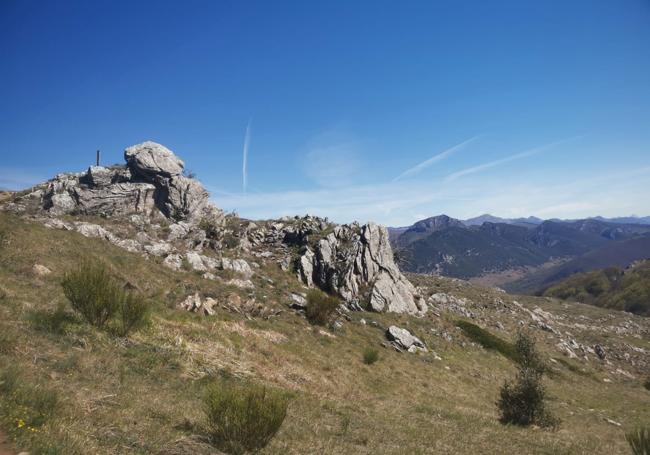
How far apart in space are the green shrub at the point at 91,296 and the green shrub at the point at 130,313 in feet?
1.55

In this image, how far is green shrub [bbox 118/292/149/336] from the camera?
51.9ft

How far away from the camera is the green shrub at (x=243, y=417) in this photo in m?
8.64

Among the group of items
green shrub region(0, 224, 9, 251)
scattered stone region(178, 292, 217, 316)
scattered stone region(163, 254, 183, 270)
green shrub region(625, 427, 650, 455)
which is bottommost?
green shrub region(625, 427, 650, 455)

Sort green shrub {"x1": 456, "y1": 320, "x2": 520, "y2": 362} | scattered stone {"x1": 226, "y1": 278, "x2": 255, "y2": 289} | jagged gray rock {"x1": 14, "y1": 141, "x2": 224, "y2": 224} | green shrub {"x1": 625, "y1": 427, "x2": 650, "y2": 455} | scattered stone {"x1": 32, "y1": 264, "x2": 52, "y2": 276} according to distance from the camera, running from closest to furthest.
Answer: green shrub {"x1": 625, "y1": 427, "x2": 650, "y2": 455}, scattered stone {"x1": 32, "y1": 264, "x2": 52, "y2": 276}, scattered stone {"x1": 226, "y1": 278, "x2": 255, "y2": 289}, green shrub {"x1": 456, "y1": 320, "x2": 520, "y2": 362}, jagged gray rock {"x1": 14, "y1": 141, "x2": 224, "y2": 224}

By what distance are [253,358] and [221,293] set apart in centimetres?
1217

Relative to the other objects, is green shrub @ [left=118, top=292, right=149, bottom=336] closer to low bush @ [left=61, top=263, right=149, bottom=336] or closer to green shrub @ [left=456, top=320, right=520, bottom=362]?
low bush @ [left=61, top=263, right=149, bottom=336]

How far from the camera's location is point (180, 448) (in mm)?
8258

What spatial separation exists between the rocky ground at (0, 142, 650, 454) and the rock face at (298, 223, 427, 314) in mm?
192

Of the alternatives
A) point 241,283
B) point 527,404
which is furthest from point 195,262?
point 527,404

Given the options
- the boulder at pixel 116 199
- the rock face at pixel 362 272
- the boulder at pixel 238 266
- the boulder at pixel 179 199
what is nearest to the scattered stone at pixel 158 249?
the boulder at pixel 238 266

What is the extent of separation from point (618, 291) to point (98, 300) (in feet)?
667

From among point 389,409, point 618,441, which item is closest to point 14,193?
point 389,409

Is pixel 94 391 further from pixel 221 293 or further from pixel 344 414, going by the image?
pixel 221 293

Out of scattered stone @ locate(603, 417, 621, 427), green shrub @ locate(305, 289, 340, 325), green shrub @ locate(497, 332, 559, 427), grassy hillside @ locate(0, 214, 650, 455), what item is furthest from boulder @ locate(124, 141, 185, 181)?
scattered stone @ locate(603, 417, 621, 427)
